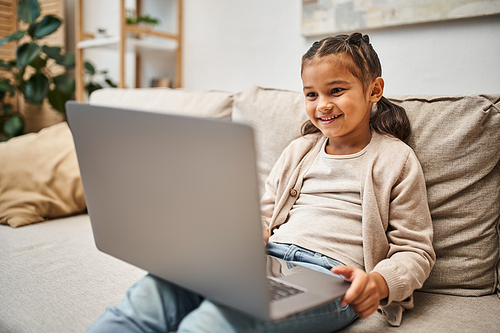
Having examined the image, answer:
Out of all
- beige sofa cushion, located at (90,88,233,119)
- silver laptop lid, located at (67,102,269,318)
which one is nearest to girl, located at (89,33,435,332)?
silver laptop lid, located at (67,102,269,318)

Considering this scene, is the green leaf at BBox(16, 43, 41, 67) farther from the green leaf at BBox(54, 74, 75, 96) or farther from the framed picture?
the framed picture

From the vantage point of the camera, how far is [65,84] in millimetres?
2850

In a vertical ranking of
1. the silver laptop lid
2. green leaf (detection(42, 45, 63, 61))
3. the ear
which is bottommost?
the silver laptop lid

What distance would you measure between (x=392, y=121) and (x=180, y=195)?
653 millimetres

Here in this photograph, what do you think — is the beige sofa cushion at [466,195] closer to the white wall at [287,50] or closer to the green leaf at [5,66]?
the white wall at [287,50]

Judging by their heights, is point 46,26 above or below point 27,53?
above

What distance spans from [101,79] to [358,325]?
9.30 feet

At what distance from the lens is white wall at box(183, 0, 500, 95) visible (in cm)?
133

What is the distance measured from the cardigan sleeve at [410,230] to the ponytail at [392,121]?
9 centimetres

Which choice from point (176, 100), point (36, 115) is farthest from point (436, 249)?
point (36, 115)

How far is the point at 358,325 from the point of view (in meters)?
0.83

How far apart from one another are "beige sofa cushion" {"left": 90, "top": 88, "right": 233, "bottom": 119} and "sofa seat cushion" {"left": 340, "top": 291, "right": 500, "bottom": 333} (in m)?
0.83

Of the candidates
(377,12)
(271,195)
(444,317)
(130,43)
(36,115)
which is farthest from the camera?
(36,115)

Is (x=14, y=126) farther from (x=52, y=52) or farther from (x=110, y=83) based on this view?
(x=110, y=83)
